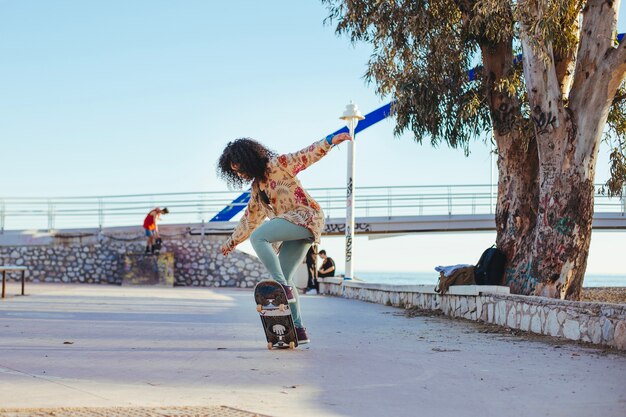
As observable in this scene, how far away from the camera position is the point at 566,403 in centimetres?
350

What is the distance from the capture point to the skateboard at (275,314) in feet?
17.7

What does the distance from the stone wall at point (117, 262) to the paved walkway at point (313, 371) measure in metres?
17.3

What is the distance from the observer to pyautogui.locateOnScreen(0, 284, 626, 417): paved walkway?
342 cm

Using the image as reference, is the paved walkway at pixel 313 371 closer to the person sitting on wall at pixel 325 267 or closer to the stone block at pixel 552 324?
the stone block at pixel 552 324

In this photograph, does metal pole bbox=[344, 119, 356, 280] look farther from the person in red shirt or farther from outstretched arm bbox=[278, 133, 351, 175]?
outstretched arm bbox=[278, 133, 351, 175]

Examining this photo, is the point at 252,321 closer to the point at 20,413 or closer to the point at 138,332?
the point at 138,332

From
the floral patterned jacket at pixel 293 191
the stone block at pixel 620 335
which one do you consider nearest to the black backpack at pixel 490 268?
the stone block at pixel 620 335

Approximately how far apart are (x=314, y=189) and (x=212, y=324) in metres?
20.1

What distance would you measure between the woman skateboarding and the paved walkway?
0.66 metres

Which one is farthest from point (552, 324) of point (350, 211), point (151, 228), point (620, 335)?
point (151, 228)

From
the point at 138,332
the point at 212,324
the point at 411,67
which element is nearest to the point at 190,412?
the point at 138,332

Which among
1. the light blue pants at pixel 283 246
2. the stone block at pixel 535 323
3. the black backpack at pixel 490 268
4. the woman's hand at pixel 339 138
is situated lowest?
the stone block at pixel 535 323

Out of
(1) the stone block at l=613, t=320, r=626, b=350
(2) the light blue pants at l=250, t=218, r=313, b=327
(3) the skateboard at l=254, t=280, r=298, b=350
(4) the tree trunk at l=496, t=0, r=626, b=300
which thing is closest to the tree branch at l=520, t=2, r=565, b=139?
(4) the tree trunk at l=496, t=0, r=626, b=300

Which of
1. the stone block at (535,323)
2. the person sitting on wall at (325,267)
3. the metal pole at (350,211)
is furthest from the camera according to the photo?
the person sitting on wall at (325,267)
